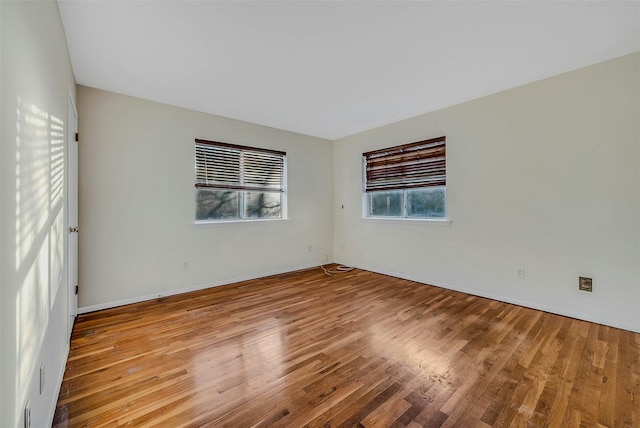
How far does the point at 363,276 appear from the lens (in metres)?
4.41

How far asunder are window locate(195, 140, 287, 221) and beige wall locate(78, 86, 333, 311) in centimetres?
14

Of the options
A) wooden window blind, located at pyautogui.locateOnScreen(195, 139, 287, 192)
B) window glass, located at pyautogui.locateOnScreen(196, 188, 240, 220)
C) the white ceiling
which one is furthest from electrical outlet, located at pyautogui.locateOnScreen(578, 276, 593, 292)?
window glass, located at pyautogui.locateOnScreen(196, 188, 240, 220)

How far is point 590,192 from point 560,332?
138 centimetres

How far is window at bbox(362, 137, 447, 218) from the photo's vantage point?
3854mm

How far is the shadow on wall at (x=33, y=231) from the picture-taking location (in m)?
1.00

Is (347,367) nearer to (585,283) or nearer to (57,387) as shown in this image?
(57,387)

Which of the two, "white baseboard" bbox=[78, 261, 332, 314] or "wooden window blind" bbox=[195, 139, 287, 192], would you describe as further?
"wooden window blind" bbox=[195, 139, 287, 192]

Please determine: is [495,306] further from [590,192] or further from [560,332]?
[590,192]

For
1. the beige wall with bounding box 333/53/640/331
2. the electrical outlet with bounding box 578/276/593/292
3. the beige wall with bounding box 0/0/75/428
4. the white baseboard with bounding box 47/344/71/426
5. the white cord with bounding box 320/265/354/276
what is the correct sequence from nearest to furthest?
the beige wall with bounding box 0/0/75/428, the white baseboard with bounding box 47/344/71/426, the beige wall with bounding box 333/53/640/331, the electrical outlet with bounding box 578/276/593/292, the white cord with bounding box 320/265/354/276

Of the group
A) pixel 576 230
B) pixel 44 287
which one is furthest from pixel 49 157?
pixel 576 230

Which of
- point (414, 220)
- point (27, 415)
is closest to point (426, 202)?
point (414, 220)

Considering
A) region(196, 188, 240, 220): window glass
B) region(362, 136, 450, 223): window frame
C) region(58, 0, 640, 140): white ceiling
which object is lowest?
region(196, 188, 240, 220): window glass

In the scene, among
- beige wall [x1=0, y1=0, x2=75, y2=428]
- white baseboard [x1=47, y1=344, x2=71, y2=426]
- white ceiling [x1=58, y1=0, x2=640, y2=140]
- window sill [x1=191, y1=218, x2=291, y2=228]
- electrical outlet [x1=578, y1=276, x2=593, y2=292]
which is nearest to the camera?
beige wall [x1=0, y1=0, x2=75, y2=428]

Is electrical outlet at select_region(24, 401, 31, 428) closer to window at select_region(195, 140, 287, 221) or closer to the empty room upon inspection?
the empty room
